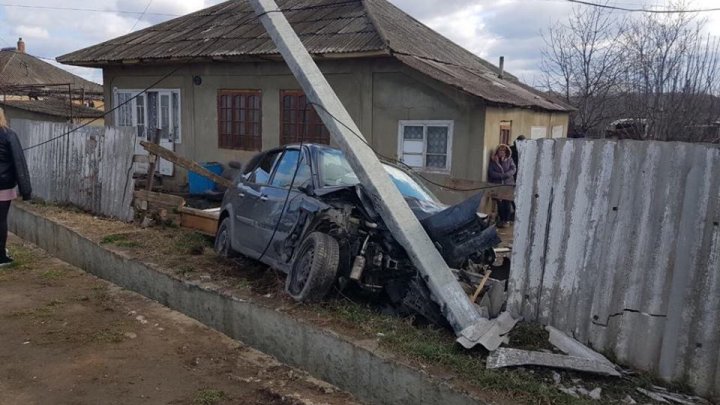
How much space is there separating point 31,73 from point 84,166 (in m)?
39.2

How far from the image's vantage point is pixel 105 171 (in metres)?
9.15

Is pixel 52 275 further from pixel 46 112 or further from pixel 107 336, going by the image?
pixel 46 112

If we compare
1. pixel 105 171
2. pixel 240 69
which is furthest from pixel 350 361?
pixel 240 69

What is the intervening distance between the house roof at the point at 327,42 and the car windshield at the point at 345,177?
3.73 metres

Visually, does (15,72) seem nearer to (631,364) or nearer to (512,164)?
(512,164)

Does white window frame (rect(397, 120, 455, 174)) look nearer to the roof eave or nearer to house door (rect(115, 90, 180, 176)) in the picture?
the roof eave

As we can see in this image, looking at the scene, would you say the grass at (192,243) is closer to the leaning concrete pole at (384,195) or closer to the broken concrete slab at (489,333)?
the leaning concrete pole at (384,195)

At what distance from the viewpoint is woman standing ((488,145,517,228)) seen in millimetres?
10000

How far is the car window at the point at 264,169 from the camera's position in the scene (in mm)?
6466

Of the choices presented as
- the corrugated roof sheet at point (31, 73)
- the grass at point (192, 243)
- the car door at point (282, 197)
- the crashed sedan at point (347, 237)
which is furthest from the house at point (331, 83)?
the corrugated roof sheet at point (31, 73)

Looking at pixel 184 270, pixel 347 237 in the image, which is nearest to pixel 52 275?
pixel 184 270

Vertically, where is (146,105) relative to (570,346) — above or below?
above

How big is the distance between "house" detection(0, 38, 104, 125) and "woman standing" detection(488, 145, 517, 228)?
1727cm

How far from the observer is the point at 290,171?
6055 millimetres
